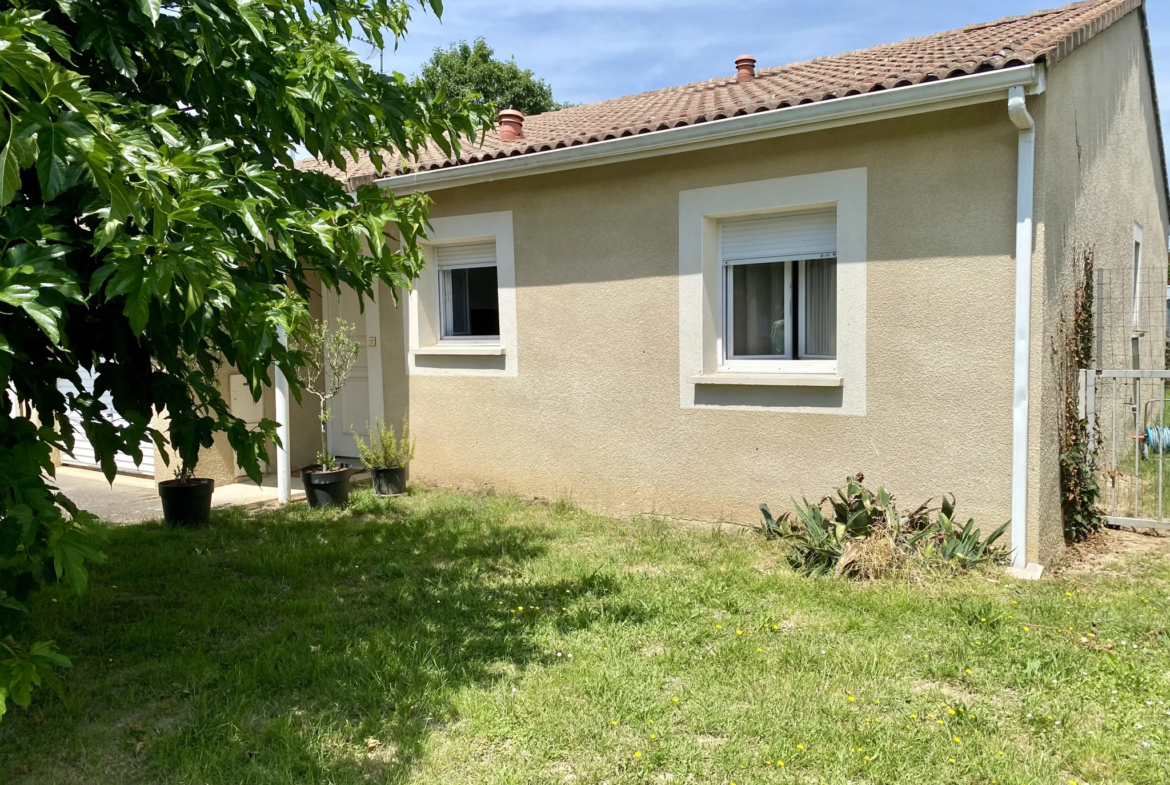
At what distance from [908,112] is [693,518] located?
3571 millimetres

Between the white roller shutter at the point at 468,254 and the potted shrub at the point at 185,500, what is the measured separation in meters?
3.23

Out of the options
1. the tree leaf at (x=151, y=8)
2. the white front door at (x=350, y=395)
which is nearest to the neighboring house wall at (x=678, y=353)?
the white front door at (x=350, y=395)

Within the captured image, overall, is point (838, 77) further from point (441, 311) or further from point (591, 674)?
point (591, 674)

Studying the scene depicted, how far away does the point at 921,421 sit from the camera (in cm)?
609

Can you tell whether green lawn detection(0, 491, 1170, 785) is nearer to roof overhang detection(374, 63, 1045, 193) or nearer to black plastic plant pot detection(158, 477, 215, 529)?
black plastic plant pot detection(158, 477, 215, 529)

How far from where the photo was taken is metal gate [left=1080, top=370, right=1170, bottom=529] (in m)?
6.66

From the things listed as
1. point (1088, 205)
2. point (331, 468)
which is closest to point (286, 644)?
point (331, 468)

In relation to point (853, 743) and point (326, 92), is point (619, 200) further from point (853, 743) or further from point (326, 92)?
point (853, 743)

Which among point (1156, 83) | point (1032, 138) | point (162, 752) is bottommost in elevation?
point (162, 752)

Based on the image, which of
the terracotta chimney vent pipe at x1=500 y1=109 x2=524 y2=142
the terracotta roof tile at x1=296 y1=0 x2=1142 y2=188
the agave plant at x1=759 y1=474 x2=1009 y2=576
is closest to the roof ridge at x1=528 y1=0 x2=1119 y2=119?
the terracotta roof tile at x1=296 y1=0 x2=1142 y2=188

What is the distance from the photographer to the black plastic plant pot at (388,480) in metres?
8.59

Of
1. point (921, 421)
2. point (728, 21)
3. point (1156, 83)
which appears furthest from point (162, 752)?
point (728, 21)

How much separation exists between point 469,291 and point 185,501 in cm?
341

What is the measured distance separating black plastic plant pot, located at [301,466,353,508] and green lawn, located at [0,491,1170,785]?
6.12 ft
